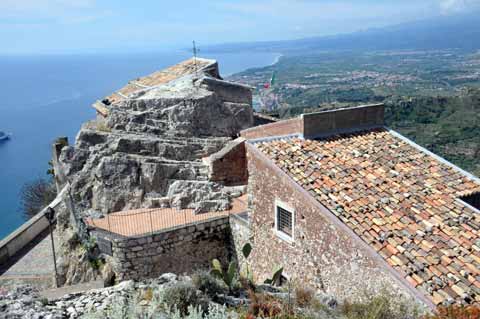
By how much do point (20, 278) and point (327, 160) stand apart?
14.1 meters

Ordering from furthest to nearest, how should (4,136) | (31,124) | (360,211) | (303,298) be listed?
(31,124), (4,136), (360,211), (303,298)

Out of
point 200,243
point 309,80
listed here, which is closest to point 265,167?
point 200,243

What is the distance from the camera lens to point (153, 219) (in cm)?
1320

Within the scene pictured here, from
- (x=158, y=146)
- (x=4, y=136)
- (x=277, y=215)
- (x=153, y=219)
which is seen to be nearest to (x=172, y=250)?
(x=153, y=219)

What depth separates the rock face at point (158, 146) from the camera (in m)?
15.0

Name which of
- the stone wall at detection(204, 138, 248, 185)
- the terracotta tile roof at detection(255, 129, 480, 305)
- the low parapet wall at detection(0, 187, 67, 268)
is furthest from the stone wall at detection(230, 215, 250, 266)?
the low parapet wall at detection(0, 187, 67, 268)

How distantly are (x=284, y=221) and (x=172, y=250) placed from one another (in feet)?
12.9

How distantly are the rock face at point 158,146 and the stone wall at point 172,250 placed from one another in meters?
1.18

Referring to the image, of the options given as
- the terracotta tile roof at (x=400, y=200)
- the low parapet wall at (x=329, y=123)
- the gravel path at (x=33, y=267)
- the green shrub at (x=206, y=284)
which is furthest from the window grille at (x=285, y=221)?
the gravel path at (x=33, y=267)

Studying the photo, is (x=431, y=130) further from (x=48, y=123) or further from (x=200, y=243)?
(x=48, y=123)

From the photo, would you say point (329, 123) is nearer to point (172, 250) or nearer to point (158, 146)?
point (172, 250)

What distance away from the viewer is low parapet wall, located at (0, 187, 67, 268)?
60.6ft

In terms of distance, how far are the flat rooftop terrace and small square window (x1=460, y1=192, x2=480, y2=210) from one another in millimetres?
6533

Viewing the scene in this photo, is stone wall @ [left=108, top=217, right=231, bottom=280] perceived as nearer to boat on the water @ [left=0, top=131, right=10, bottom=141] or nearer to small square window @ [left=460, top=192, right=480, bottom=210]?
small square window @ [left=460, top=192, right=480, bottom=210]
